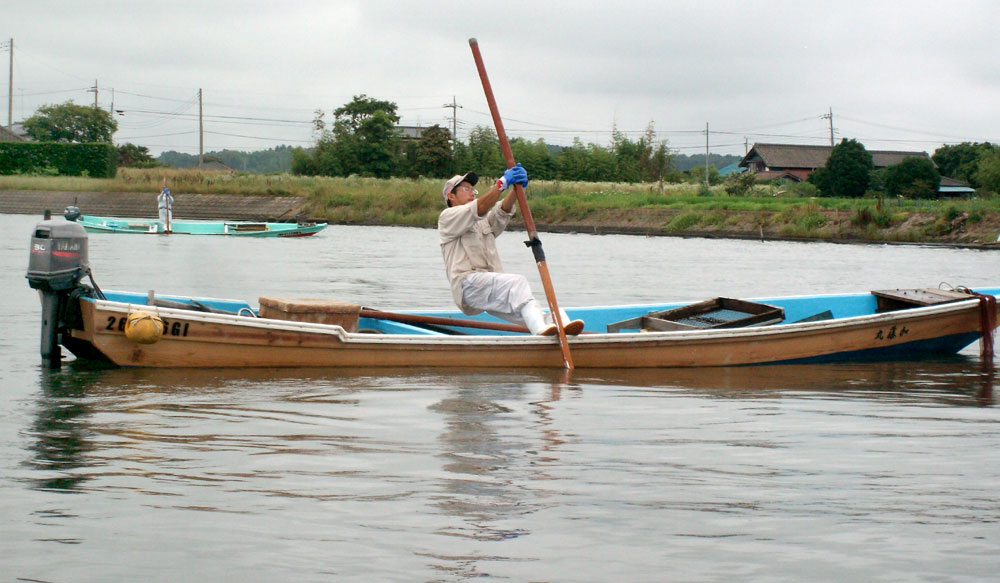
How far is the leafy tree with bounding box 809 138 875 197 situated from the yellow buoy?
39919 mm

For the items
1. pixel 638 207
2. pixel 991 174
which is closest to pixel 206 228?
pixel 638 207

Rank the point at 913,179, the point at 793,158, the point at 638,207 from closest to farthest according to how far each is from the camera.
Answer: the point at 638,207
the point at 913,179
the point at 793,158

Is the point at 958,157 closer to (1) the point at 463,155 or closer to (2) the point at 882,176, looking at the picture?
(2) the point at 882,176

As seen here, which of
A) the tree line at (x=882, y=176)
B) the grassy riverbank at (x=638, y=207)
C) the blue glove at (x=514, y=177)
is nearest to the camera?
the blue glove at (x=514, y=177)

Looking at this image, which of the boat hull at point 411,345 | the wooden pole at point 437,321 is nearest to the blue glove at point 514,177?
the boat hull at point 411,345

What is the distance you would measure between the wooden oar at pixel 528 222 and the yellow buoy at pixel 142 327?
8.54ft

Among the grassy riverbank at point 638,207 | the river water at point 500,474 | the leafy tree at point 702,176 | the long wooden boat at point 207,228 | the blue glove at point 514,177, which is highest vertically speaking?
the leafy tree at point 702,176

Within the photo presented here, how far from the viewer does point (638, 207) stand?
40.5 meters

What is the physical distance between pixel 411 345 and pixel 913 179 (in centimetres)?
3806

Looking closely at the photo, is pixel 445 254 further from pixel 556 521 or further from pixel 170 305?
pixel 556 521

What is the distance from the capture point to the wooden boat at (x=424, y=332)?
7.11 metres

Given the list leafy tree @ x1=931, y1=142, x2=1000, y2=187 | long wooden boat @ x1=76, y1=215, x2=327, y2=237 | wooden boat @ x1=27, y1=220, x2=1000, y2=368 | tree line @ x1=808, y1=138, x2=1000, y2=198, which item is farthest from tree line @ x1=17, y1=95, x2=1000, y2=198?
wooden boat @ x1=27, y1=220, x2=1000, y2=368

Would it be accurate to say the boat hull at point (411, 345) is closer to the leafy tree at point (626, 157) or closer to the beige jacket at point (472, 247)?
the beige jacket at point (472, 247)

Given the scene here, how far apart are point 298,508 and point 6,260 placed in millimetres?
16891
